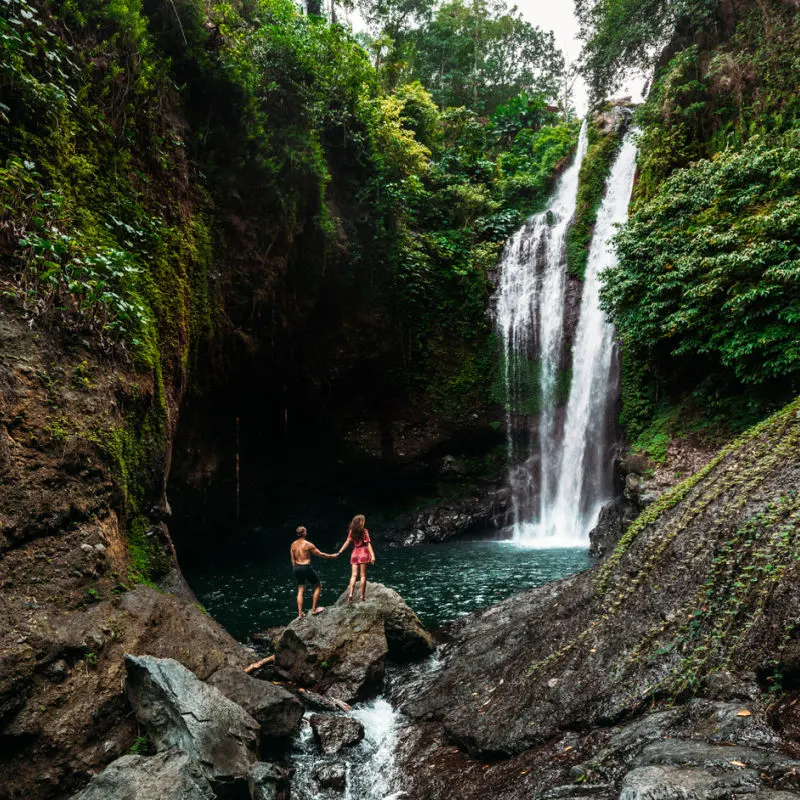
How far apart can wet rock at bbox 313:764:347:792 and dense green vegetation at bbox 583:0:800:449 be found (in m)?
8.80

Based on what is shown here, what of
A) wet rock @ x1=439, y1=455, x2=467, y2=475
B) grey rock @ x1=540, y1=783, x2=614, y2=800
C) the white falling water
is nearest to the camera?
grey rock @ x1=540, y1=783, x2=614, y2=800

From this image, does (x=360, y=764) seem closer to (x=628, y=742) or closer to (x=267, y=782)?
(x=267, y=782)

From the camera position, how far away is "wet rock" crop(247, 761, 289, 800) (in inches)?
154

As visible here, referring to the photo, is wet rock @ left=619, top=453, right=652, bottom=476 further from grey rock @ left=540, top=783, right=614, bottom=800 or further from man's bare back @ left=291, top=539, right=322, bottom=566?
grey rock @ left=540, top=783, right=614, bottom=800

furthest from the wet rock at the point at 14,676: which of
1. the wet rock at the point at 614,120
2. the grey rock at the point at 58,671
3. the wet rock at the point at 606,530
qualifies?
the wet rock at the point at 614,120

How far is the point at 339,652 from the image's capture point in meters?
6.40

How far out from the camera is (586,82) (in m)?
16.4

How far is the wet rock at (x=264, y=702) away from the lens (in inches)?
191

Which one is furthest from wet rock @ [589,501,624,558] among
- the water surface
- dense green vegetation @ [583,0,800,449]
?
dense green vegetation @ [583,0,800,449]

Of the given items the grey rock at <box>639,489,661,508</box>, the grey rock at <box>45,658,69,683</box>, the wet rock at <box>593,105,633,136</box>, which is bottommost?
the grey rock at <box>45,658,69,683</box>

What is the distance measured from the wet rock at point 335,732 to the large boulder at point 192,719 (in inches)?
31.8

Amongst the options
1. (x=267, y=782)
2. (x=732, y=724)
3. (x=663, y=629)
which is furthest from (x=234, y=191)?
(x=732, y=724)

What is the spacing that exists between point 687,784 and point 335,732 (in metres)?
3.64

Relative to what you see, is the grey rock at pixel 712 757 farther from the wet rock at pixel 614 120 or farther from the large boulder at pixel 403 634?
the wet rock at pixel 614 120
